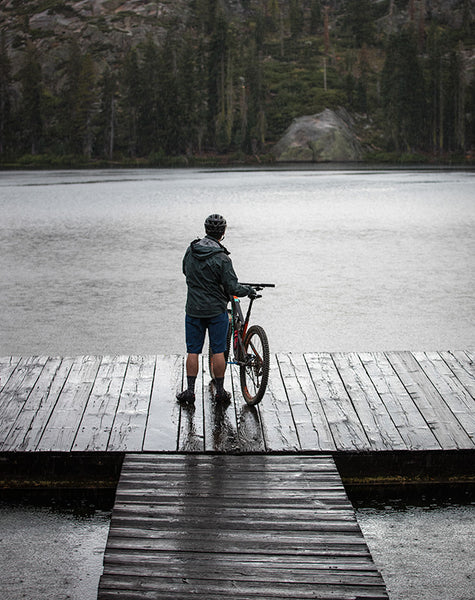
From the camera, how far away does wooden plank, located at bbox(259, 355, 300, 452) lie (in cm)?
539

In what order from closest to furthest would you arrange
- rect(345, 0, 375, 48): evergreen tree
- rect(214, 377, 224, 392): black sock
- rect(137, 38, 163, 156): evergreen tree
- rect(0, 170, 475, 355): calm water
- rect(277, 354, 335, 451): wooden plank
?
rect(277, 354, 335, 451): wooden plank < rect(214, 377, 224, 392): black sock < rect(0, 170, 475, 355): calm water < rect(137, 38, 163, 156): evergreen tree < rect(345, 0, 375, 48): evergreen tree

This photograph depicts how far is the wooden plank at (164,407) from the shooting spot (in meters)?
5.46

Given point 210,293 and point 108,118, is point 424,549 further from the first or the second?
point 108,118

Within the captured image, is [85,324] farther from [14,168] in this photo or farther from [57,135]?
[57,135]

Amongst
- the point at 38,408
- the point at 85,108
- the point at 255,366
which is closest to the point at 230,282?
the point at 255,366

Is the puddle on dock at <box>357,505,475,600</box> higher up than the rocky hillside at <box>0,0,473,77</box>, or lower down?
lower down

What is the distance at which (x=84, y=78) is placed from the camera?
94.4 meters

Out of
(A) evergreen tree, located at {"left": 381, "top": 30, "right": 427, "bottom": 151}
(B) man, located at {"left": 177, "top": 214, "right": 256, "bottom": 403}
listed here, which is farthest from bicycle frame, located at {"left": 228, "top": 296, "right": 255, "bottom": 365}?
(A) evergreen tree, located at {"left": 381, "top": 30, "right": 427, "bottom": 151}

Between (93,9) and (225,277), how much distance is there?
129580 mm

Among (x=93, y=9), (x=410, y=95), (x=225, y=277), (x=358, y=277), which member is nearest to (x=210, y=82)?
(x=410, y=95)

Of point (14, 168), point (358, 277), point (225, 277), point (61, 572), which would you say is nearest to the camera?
point (61, 572)

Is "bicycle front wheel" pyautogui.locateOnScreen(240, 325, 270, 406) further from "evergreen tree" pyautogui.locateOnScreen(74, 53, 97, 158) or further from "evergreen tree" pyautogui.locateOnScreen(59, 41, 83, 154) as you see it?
"evergreen tree" pyautogui.locateOnScreen(59, 41, 83, 154)

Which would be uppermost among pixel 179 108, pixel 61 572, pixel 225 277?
pixel 179 108

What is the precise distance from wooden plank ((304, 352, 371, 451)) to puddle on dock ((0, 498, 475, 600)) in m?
0.43
